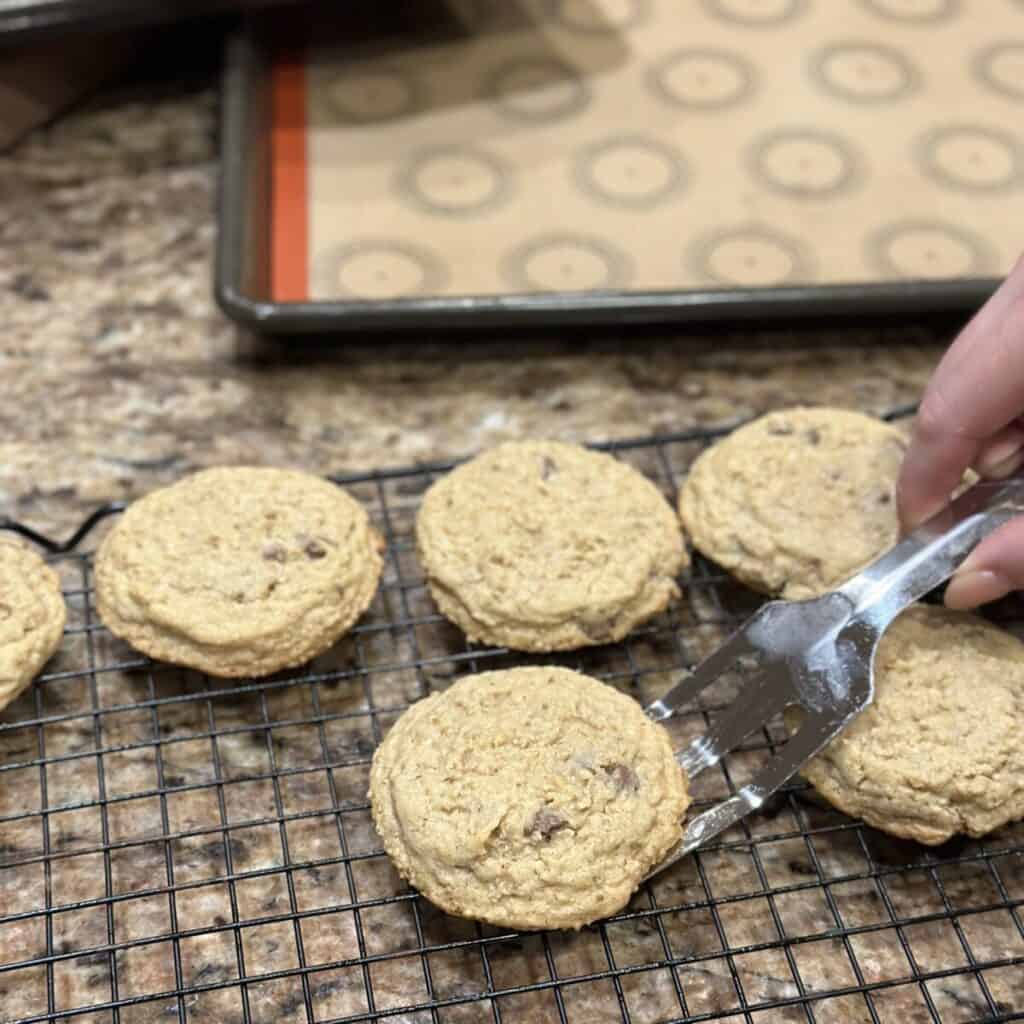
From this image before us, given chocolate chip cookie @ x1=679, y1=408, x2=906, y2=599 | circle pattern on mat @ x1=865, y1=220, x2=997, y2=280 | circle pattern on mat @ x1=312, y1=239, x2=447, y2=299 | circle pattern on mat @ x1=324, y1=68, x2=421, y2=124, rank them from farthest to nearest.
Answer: circle pattern on mat @ x1=324, y1=68, x2=421, y2=124
circle pattern on mat @ x1=865, y1=220, x2=997, y2=280
circle pattern on mat @ x1=312, y1=239, x2=447, y2=299
chocolate chip cookie @ x1=679, y1=408, x2=906, y2=599

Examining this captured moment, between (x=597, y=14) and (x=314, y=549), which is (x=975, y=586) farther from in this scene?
(x=597, y=14)

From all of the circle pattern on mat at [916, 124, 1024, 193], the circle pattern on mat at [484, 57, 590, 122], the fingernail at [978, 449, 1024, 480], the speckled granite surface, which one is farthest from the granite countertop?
the circle pattern on mat at [484, 57, 590, 122]

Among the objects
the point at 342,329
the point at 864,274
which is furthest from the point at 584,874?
the point at 864,274

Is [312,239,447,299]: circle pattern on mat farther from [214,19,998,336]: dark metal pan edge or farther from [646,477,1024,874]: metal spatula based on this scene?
[646,477,1024,874]: metal spatula

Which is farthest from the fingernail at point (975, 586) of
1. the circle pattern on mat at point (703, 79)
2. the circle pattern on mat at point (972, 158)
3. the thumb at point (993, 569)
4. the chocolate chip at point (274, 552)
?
the circle pattern on mat at point (703, 79)

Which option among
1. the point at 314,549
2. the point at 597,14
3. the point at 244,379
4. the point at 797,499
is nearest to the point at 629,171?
the point at 597,14
